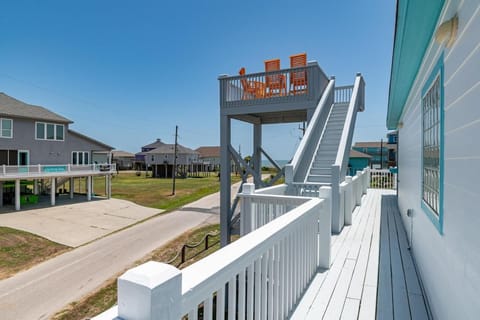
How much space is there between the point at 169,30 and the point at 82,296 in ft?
51.1

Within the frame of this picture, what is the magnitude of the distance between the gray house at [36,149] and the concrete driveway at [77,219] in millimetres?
1855

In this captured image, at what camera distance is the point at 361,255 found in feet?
13.0

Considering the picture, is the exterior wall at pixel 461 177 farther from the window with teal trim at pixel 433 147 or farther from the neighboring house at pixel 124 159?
the neighboring house at pixel 124 159

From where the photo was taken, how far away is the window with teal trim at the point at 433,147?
7.43ft

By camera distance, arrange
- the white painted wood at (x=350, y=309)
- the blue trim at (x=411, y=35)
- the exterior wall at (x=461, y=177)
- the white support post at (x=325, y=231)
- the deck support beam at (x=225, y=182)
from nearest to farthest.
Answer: the exterior wall at (x=461, y=177)
the blue trim at (x=411, y=35)
the white painted wood at (x=350, y=309)
the white support post at (x=325, y=231)
the deck support beam at (x=225, y=182)

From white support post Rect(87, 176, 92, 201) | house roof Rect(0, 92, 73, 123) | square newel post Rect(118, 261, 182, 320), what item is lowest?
white support post Rect(87, 176, 92, 201)

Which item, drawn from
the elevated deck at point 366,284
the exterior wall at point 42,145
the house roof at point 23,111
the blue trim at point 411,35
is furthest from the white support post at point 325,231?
the exterior wall at point 42,145

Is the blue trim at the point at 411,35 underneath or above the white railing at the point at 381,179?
above

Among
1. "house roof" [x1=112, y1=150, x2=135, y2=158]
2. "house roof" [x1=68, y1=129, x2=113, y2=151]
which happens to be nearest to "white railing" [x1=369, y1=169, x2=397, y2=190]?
"house roof" [x1=68, y1=129, x2=113, y2=151]

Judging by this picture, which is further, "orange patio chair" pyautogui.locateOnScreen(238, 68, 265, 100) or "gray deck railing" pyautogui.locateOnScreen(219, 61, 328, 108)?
"orange patio chair" pyautogui.locateOnScreen(238, 68, 265, 100)

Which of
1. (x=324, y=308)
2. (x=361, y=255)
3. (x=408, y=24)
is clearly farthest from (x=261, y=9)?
(x=324, y=308)

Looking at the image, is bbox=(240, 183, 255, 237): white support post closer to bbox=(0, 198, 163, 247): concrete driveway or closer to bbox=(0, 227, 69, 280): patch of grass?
bbox=(0, 227, 69, 280): patch of grass

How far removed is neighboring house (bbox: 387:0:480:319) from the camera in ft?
4.77

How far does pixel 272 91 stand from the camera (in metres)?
8.09
